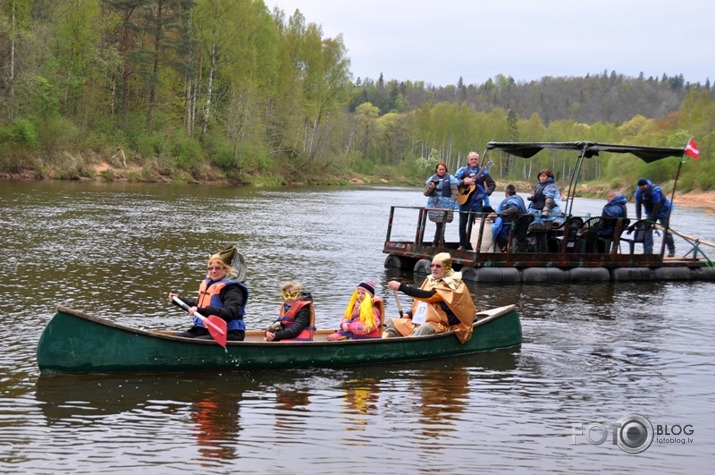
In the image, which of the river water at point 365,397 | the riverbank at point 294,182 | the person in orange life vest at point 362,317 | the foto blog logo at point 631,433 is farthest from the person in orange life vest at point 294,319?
the riverbank at point 294,182

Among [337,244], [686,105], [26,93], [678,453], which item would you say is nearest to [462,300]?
[678,453]

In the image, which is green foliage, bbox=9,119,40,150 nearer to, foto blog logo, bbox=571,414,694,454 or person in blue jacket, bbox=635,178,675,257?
person in blue jacket, bbox=635,178,675,257

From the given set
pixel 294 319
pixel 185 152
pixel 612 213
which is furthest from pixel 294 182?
pixel 294 319

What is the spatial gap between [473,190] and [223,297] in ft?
33.9

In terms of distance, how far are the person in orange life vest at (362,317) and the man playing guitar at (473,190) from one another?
8.17 metres

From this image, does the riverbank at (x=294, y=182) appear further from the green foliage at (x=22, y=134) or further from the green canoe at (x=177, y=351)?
the green canoe at (x=177, y=351)

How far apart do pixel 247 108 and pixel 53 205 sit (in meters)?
39.5

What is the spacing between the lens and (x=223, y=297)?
10102 millimetres

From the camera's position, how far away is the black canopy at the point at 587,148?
66.5 ft

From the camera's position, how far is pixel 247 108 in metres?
71.3

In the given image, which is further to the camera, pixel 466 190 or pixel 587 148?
pixel 587 148

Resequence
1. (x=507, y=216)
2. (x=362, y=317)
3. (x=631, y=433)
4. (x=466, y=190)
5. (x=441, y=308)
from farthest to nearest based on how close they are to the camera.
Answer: (x=466, y=190), (x=507, y=216), (x=441, y=308), (x=362, y=317), (x=631, y=433)

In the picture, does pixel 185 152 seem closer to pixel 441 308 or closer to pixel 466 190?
pixel 466 190

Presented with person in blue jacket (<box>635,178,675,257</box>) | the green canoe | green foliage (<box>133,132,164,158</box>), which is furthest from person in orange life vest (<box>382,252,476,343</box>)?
green foliage (<box>133,132,164,158</box>)
